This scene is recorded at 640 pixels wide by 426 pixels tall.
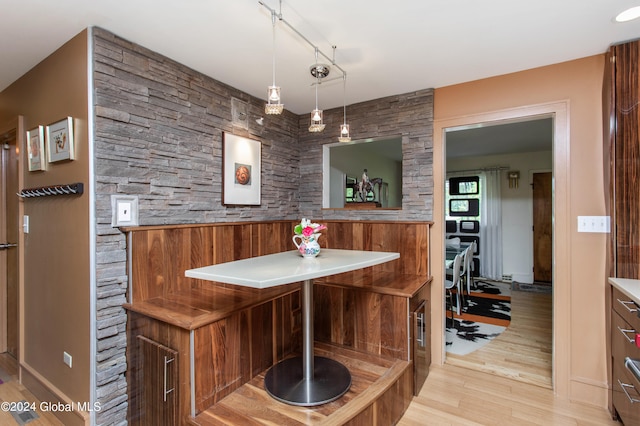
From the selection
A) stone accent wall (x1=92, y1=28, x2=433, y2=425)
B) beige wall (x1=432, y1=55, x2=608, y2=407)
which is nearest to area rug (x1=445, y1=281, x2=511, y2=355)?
beige wall (x1=432, y1=55, x2=608, y2=407)

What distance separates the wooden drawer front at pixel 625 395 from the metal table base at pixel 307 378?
4.74 ft

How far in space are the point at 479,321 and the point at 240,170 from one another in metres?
3.20

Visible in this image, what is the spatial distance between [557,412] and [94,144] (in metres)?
3.35

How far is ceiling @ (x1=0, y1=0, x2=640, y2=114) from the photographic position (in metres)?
1.59

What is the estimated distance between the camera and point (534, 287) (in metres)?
5.12

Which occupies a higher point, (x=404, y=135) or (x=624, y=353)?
(x=404, y=135)

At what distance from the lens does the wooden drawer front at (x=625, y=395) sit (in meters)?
1.54

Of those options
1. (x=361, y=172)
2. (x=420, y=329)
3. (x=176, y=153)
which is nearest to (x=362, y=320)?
(x=420, y=329)

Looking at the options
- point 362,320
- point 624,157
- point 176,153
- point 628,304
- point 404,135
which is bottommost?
point 362,320

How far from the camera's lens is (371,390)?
1.77 m

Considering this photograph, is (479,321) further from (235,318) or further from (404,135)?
(235,318)

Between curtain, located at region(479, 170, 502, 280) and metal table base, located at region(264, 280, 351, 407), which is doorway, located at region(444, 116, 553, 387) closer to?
curtain, located at region(479, 170, 502, 280)

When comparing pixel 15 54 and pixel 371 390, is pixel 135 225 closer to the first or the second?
pixel 15 54

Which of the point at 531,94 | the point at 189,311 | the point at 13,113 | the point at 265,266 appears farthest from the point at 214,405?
the point at 531,94
